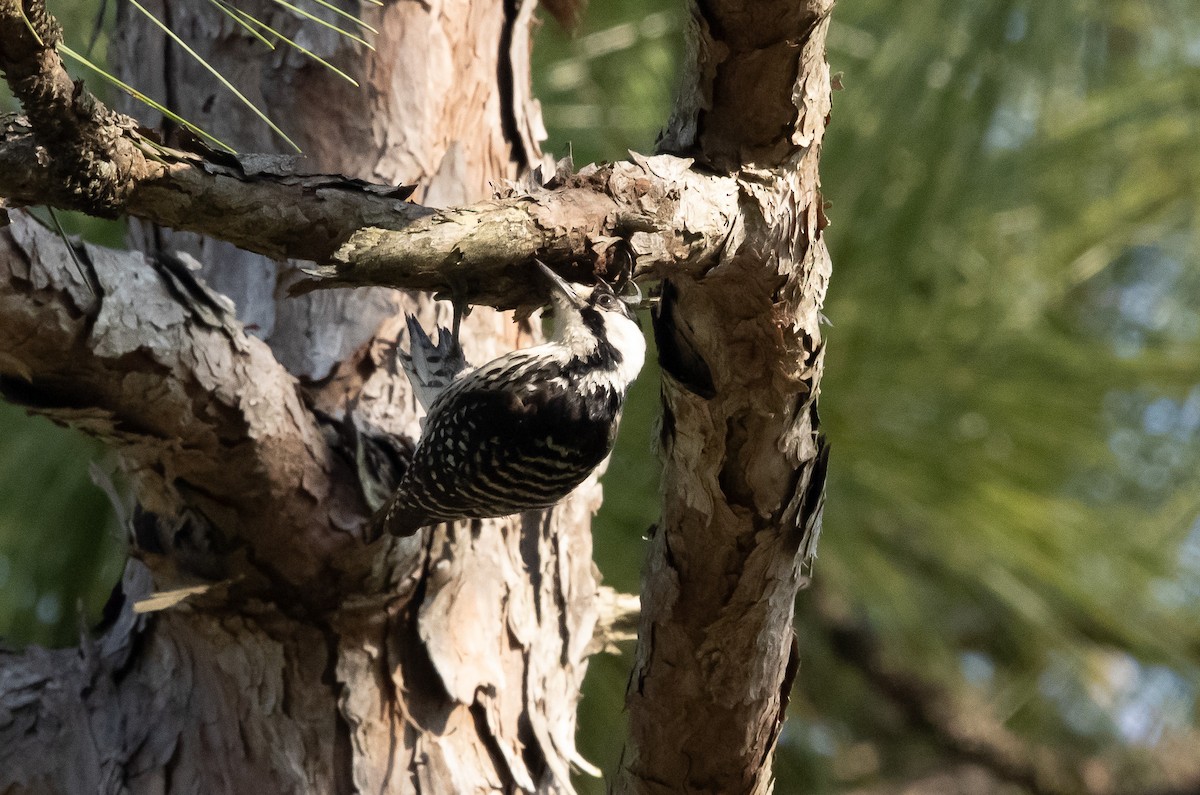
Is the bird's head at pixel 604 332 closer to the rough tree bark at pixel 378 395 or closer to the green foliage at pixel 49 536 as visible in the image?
the rough tree bark at pixel 378 395

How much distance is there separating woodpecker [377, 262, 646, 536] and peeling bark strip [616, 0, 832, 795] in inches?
13.4

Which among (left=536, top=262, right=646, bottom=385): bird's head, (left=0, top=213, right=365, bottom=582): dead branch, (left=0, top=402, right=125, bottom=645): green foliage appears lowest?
(left=0, top=402, right=125, bottom=645): green foliage

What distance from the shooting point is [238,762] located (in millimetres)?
1538

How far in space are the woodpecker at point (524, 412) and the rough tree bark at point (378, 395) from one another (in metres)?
0.06

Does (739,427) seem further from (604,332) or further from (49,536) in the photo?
(49,536)

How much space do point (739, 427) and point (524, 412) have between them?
1.87 ft

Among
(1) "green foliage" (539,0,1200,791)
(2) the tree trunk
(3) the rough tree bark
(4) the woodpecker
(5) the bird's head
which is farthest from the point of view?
(1) "green foliage" (539,0,1200,791)

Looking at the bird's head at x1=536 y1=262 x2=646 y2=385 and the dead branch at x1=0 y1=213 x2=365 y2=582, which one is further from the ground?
the bird's head at x1=536 y1=262 x2=646 y2=385

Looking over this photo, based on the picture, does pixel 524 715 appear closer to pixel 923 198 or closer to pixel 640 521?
pixel 640 521

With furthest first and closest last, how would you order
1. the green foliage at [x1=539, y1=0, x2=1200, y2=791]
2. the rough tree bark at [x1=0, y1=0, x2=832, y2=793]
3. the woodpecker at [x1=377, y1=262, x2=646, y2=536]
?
1. the green foliage at [x1=539, y1=0, x2=1200, y2=791]
2. the woodpecker at [x1=377, y1=262, x2=646, y2=536]
3. the rough tree bark at [x1=0, y1=0, x2=832, y2=793]

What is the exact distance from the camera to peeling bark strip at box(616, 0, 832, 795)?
114cm

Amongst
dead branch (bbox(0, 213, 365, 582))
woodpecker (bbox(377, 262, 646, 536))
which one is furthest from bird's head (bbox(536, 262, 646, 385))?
dead branch (bbox(0, 213, 365, 582))

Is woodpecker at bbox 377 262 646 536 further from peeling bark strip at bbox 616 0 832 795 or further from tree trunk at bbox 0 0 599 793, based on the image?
peeling bark strip at bbox 616 0 832 795

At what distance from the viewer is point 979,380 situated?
2.33m
